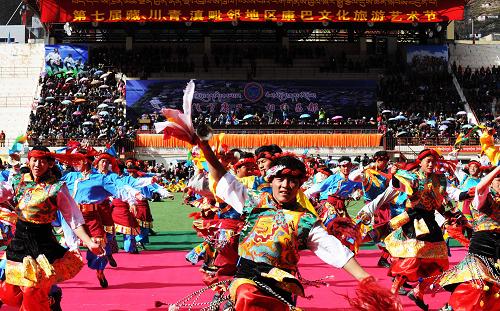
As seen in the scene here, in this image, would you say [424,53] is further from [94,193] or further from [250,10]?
[94,193]

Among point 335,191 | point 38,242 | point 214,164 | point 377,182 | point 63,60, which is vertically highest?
point 63,60

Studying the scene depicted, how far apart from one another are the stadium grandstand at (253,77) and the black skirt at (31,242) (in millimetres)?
28506

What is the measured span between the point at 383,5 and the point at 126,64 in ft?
42.6

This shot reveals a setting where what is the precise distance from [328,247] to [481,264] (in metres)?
2.72

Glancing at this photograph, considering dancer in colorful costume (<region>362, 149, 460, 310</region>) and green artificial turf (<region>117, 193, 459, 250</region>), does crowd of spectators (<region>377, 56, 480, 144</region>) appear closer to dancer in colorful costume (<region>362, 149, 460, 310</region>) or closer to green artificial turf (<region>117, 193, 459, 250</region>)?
green artificial turf (<region>117, 193, 459, 250</region>)

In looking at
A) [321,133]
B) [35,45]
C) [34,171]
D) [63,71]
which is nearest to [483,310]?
[34,171]

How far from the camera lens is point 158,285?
11523mm

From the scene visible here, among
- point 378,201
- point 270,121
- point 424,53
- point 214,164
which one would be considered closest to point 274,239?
point 214,164

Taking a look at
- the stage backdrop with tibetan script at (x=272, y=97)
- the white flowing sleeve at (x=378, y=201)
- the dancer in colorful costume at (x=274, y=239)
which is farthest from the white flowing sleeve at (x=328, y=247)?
the stage backdrop with tibetan script at (x=272, y=97)

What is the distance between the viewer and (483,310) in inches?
292

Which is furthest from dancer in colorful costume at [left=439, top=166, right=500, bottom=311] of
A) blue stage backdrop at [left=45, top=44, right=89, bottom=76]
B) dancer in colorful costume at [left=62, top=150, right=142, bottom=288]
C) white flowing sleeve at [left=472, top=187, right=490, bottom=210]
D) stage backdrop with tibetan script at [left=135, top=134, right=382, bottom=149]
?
blue stage backdrop at [left=45, top=44, right=89, bottom=76]

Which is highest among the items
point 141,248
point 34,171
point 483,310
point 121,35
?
point 121,35

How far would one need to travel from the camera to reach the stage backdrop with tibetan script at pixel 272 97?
41.4 meters

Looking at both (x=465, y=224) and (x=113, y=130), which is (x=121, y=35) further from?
(x=465, y=224)
